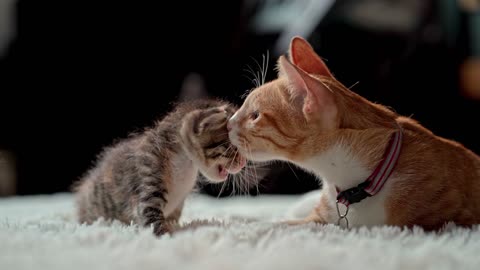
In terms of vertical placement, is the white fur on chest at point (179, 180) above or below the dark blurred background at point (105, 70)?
below

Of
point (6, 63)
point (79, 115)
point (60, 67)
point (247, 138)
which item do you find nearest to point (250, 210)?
point (247, 138)

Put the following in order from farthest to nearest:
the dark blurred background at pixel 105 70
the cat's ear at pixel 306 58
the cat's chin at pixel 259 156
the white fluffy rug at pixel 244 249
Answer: the dark blurred background at pixel 105 70 → the cat's ear at pixel 306 58 → the cat's chin at pixel 259 156 → the white fluffy rug at pixel 244 249

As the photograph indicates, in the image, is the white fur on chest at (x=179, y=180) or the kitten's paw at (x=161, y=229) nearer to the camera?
the kitten's paw at (x=161, y=229)

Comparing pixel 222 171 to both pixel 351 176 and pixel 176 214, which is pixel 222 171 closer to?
pixel 176 214

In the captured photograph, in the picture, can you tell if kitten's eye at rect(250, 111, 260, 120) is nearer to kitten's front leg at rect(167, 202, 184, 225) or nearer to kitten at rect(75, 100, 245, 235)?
kitten at rect(75, 100, 245, 235)

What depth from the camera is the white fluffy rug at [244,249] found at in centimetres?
70

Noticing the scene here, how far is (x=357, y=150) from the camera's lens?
1.18 metres

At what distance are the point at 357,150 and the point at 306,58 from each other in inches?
13.5

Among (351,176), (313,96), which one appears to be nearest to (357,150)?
(351,176)

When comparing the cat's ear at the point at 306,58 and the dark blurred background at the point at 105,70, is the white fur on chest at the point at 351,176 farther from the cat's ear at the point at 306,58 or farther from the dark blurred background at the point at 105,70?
the dark blurred background at the point at 105,70

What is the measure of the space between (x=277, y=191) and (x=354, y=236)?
2.00 metres

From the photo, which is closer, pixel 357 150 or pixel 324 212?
pixel 357 150

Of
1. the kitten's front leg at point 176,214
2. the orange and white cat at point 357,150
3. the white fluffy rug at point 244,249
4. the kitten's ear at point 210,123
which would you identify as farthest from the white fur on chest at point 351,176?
the kitten's front leg at point 176,214

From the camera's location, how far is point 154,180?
4.20 feet
